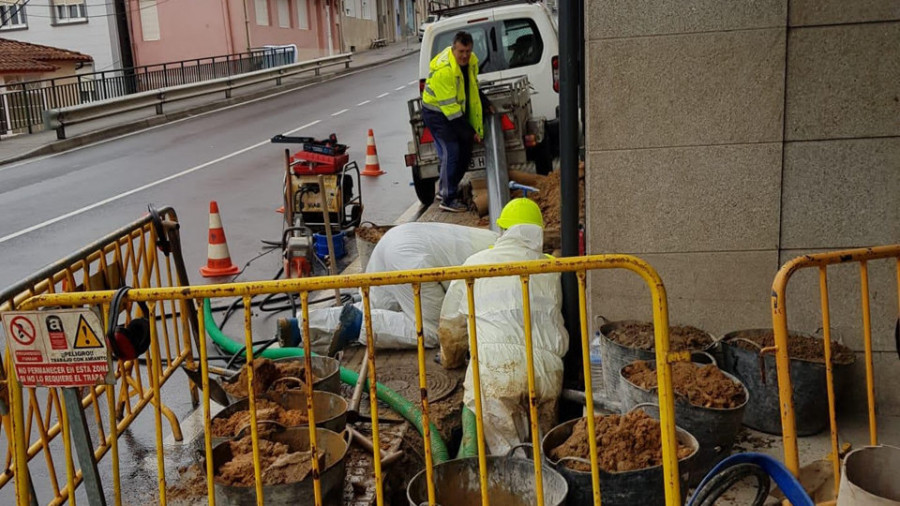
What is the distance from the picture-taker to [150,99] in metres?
23.2

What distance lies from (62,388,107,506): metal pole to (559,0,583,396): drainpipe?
2.74 metres

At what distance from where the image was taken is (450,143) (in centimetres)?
1002

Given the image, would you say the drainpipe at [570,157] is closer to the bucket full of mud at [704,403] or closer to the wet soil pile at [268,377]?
the bucket full of mud at [704,403]

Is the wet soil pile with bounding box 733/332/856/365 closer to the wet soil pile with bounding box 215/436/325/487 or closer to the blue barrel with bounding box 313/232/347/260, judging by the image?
the wet soil pile with bounding box 215/436/325/487

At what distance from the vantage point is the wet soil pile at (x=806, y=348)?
173 inches

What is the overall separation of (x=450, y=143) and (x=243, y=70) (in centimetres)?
2868

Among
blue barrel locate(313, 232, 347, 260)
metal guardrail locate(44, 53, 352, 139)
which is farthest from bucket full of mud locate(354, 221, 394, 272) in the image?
metal guardrail locate(44, 53, 352, 139)

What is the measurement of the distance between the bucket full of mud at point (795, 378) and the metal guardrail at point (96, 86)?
19.1 metres

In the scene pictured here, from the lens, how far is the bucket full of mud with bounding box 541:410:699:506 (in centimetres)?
347

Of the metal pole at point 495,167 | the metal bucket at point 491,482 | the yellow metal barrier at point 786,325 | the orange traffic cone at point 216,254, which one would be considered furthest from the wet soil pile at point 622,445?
the orange traffic cone at point 216,254

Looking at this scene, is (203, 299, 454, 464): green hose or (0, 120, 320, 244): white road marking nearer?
(203, 299, 454, 464): green hose

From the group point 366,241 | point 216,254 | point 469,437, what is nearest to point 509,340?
point 469,437

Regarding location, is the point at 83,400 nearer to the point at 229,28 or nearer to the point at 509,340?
the point at 509,340

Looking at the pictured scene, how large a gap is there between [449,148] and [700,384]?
6.35 meters
